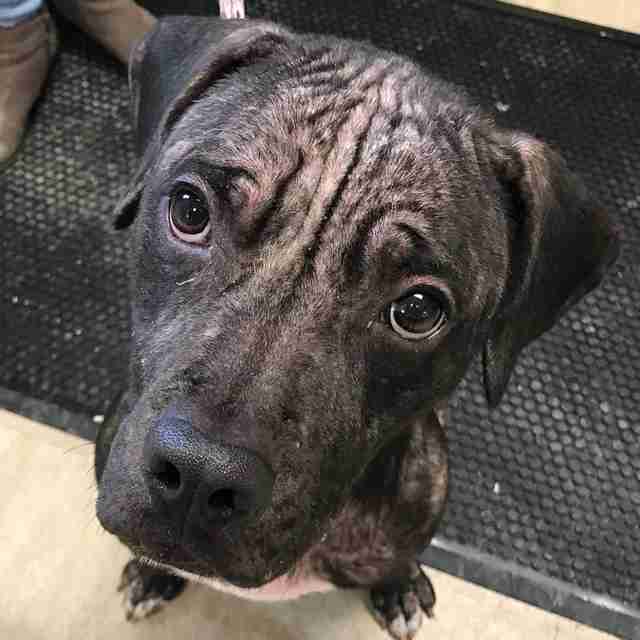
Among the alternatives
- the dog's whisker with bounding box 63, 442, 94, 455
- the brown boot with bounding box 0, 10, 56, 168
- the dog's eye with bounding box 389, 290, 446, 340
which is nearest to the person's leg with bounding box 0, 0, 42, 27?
the brown boot with bounding box 0, 10, 56, 168

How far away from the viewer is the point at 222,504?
1.03 meters

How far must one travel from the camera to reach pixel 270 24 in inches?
57.7

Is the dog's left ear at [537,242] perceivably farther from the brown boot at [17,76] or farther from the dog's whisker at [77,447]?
the brown boot at [17,76]

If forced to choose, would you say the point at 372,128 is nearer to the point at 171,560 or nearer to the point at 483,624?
the point at 171,560

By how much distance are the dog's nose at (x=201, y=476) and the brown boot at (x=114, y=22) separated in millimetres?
1993

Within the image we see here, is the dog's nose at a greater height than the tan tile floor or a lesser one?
greater

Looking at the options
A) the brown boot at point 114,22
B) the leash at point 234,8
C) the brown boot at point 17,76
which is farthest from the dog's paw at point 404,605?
the brown boot at point 114,22

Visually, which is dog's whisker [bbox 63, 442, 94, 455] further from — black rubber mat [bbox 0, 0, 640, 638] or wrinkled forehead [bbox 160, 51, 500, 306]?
wrinkled forehead [bbox 160, 51, 500, 306]

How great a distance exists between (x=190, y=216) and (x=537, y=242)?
58cm

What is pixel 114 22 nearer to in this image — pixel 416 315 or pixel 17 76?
pixel 17 76

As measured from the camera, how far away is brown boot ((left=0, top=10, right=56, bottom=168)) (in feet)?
8.45

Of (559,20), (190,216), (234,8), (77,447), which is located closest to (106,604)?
(77,447)

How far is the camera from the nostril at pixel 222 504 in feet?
3.31

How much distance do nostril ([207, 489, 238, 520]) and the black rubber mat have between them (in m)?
1.19
